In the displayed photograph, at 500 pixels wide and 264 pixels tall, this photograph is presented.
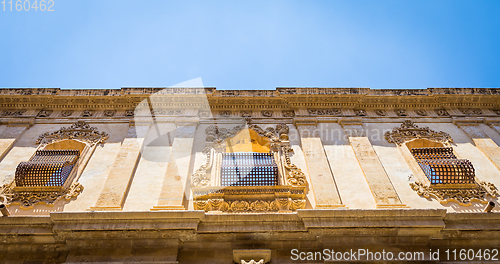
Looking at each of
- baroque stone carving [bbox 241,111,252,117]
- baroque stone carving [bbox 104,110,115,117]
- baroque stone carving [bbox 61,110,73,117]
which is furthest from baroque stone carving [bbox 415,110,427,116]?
baroque stone carving [bbox 61,110,73,117]

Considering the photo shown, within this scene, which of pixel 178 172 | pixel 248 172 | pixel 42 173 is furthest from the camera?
pixel 178 172

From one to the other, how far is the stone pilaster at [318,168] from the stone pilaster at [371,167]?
95 cm

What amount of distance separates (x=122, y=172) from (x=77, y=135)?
9.23ft

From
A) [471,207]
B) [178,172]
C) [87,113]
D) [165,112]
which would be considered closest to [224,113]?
[165,112]

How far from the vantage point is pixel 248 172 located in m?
8.95

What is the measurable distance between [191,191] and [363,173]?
4.65m

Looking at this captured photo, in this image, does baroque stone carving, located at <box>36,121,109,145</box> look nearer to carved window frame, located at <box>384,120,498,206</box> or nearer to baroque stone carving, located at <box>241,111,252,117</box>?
baroque stone carving, located at <box>241,111,252,117</box>

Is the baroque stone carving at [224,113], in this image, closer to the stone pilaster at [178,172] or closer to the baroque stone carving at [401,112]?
the stone pilaster at [178,172]

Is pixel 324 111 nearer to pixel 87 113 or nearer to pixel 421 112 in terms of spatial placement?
pixel 421 112

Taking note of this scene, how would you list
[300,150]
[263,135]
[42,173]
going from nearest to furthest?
[42,173]
[300,150]
[263,135]

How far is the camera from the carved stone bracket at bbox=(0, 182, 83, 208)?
836 centimetres

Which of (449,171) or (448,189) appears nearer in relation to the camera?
(448,189)

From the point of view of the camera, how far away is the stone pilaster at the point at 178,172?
27.1ft

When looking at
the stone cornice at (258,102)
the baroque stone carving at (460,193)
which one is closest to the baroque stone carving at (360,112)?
the stone cornice at (258,102)
